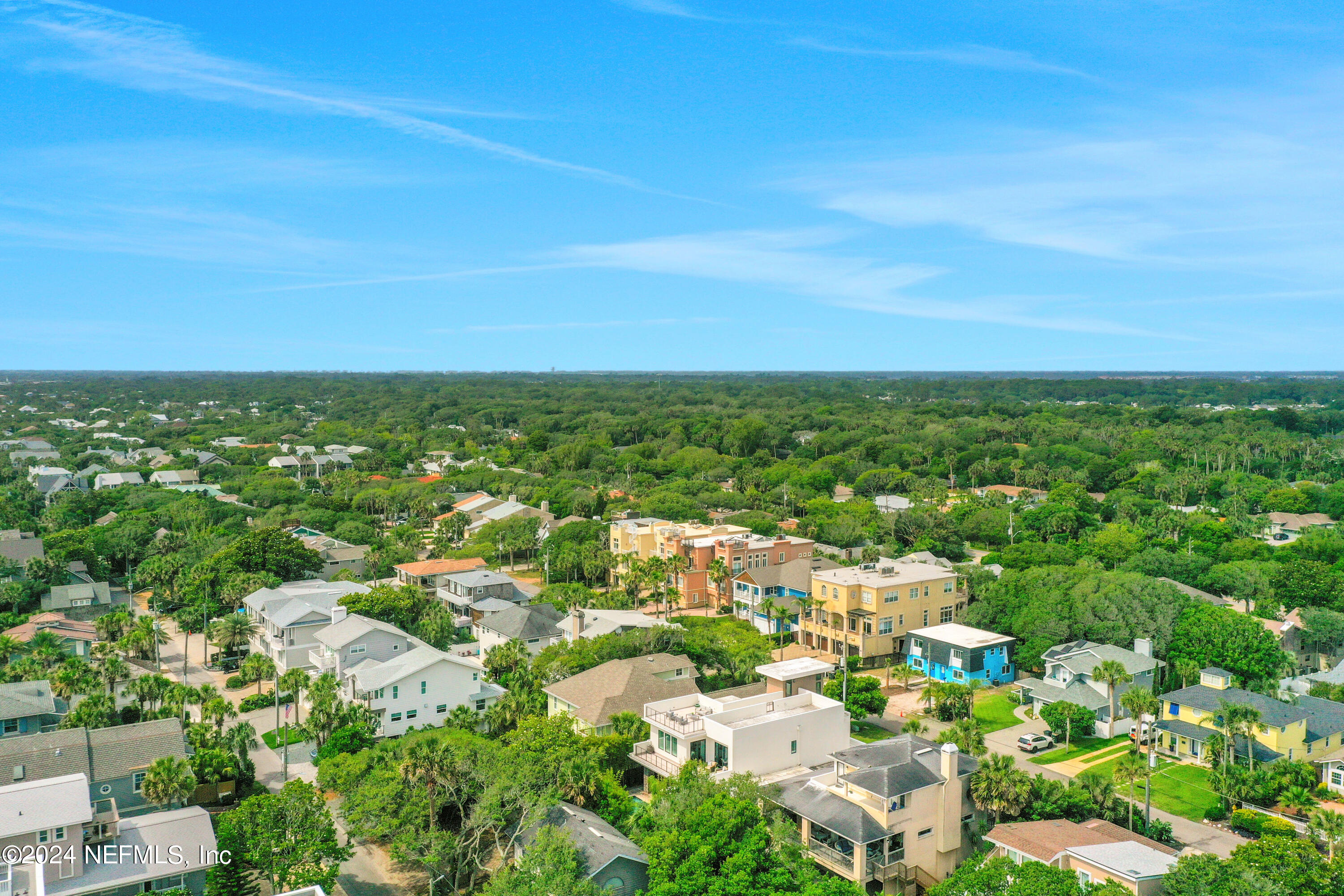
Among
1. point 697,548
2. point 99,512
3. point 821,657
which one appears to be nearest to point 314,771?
point 821,657

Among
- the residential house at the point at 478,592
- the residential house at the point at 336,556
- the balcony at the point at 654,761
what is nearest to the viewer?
the balcony at the point at 654,761

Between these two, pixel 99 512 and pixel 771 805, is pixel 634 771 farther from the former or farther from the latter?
pixel 99 512

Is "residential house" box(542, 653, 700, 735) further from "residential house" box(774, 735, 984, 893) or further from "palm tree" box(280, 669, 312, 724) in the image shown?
"palm tree" box(280, 669, 312, 724)

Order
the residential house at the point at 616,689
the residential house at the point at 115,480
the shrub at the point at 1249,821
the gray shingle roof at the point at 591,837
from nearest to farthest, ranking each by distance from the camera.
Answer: the gray shingle roof at the point at 591,837
the shrub at the point at 1249,821
the residential house at the point at 616,689
the residential house at the point at 115,480

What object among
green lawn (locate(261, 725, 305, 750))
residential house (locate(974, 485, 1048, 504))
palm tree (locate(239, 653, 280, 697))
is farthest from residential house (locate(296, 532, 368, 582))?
residential house (locate(974, 485, 1048, 504))

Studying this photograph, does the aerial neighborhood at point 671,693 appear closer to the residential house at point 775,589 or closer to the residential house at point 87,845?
the residential house at point 87,845

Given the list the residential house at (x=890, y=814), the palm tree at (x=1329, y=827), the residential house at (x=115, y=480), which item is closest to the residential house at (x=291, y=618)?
the residential house at (x=890, y=814)

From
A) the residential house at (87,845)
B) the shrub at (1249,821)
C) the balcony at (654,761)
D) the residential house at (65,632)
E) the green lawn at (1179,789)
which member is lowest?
the green lawn at (1179,789)
